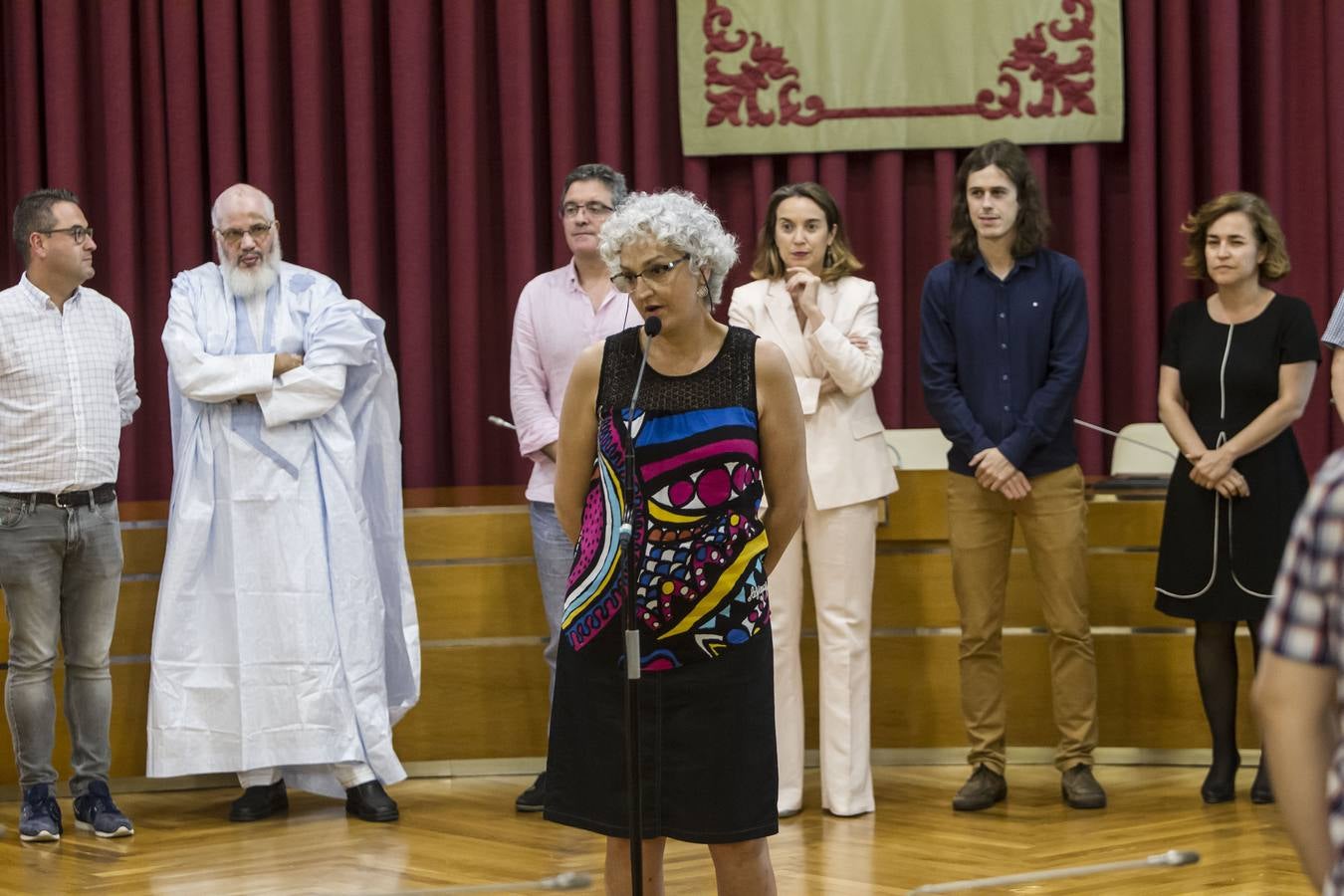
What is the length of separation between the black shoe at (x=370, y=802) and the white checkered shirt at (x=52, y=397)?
1.06 m

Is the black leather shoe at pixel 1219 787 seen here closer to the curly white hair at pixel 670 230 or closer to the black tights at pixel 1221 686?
the black tights at pixel 1221 686

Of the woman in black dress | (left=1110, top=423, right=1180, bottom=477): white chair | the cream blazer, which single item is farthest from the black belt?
(left=1110, top=423, right=1180, bottom=477): white chair

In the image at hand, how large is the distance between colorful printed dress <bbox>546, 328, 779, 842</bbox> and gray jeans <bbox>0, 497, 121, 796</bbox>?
7.25 ft

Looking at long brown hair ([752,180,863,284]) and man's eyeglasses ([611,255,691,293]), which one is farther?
long brown hair ([752,180,863,284])

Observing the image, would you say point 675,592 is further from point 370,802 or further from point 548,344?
point 370,802

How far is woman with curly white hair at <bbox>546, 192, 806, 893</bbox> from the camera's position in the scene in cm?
247

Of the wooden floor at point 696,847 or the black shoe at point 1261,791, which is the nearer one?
the wooden floor at point 696,847

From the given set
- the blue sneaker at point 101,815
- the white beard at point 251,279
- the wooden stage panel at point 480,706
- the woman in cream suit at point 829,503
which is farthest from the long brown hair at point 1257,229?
the blue sneaker at point 101,815

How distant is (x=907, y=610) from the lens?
4840 millimetres

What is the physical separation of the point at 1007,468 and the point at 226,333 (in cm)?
209

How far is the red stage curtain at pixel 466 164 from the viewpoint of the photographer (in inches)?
230

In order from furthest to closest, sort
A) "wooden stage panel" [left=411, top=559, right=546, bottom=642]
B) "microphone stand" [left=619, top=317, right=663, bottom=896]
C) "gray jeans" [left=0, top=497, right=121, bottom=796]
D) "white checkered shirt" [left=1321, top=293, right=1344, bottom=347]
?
"wooden stage panel" [left=411, top=559, right=546, bottom=642] < "gray jeans" [left=0, top=497, right=121, bottom=796] < "white checkered shirt" [left=1321, top=293, right=1344, bottom=347] < "microphone stand" [left=619, top=317, right=663, bottom=896]

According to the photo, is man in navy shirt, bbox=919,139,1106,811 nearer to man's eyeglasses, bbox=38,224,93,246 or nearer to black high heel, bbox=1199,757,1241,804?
black high heel, bbox=1199,757,1241,804

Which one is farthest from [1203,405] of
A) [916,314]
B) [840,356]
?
[916,314]
